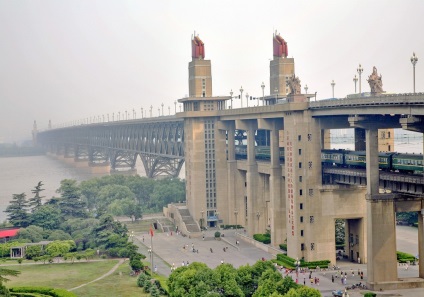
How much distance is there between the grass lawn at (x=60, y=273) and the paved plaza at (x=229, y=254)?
6450 millimetres

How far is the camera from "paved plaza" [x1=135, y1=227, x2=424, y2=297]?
64562 millimetres

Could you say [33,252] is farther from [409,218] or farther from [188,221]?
[409,218]

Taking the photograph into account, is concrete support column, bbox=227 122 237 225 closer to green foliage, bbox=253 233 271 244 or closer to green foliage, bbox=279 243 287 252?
green foliage, bbox=253 233 271 244

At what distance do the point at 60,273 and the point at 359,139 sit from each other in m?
33.4

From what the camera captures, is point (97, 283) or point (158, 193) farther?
point (158, 193)

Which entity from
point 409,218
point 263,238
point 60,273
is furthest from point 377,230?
point 409,218

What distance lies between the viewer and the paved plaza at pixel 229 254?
212 feet

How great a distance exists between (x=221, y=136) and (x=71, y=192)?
75.7 ft

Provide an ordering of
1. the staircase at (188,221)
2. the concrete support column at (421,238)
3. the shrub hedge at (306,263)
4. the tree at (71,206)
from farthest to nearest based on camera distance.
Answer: the tree at (71,206) → the staircase at (188,221) → the shrub hedge at (306,263) → the concrete support column at (421,238)

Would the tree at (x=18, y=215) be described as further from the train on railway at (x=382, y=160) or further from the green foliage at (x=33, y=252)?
the train on railway at (x=382, y=160)

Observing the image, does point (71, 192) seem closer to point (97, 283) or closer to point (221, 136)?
point (221, 136)

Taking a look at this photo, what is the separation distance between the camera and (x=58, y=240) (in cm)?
8162

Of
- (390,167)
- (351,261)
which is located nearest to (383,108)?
(390,167)

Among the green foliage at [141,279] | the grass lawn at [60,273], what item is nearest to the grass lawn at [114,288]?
the green foliage at [141,279]
